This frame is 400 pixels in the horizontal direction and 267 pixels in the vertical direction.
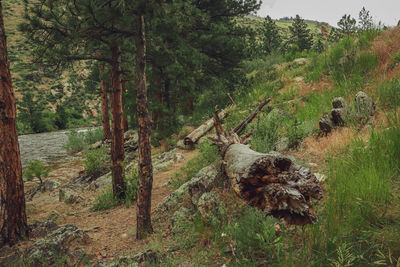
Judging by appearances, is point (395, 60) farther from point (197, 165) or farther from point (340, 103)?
point (197, 165)

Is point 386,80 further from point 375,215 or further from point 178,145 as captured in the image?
point 178,145

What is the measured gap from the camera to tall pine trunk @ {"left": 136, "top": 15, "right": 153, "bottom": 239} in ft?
12.8

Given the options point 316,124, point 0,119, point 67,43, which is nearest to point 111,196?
point 0,119

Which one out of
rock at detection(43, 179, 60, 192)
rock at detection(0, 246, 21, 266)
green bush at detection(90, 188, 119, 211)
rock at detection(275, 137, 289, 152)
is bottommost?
rock at detection(43, 179, 60, 192)

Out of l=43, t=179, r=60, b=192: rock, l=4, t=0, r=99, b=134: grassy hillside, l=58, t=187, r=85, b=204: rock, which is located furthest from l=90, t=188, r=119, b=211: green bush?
l=4, t=0, r=99, b=134: grassy hillside

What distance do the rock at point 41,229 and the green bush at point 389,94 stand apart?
24.0 feet

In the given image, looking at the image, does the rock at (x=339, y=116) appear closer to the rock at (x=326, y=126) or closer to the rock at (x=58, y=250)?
the rock at (x=326, y=126)

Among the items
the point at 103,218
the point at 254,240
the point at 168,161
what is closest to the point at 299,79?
the point at 168,161

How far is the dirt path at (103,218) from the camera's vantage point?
384cm

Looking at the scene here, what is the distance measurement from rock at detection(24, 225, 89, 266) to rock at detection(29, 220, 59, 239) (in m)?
0.88

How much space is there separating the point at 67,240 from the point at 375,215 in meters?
4.39

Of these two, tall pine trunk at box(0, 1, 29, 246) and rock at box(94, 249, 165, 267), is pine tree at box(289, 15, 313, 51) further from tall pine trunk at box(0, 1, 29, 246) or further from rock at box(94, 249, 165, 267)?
rock at box(94, 249, 165, 267)

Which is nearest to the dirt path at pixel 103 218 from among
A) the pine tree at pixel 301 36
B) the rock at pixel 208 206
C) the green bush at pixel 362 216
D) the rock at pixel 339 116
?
the rock at pixel 208 206

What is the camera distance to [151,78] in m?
11.1
